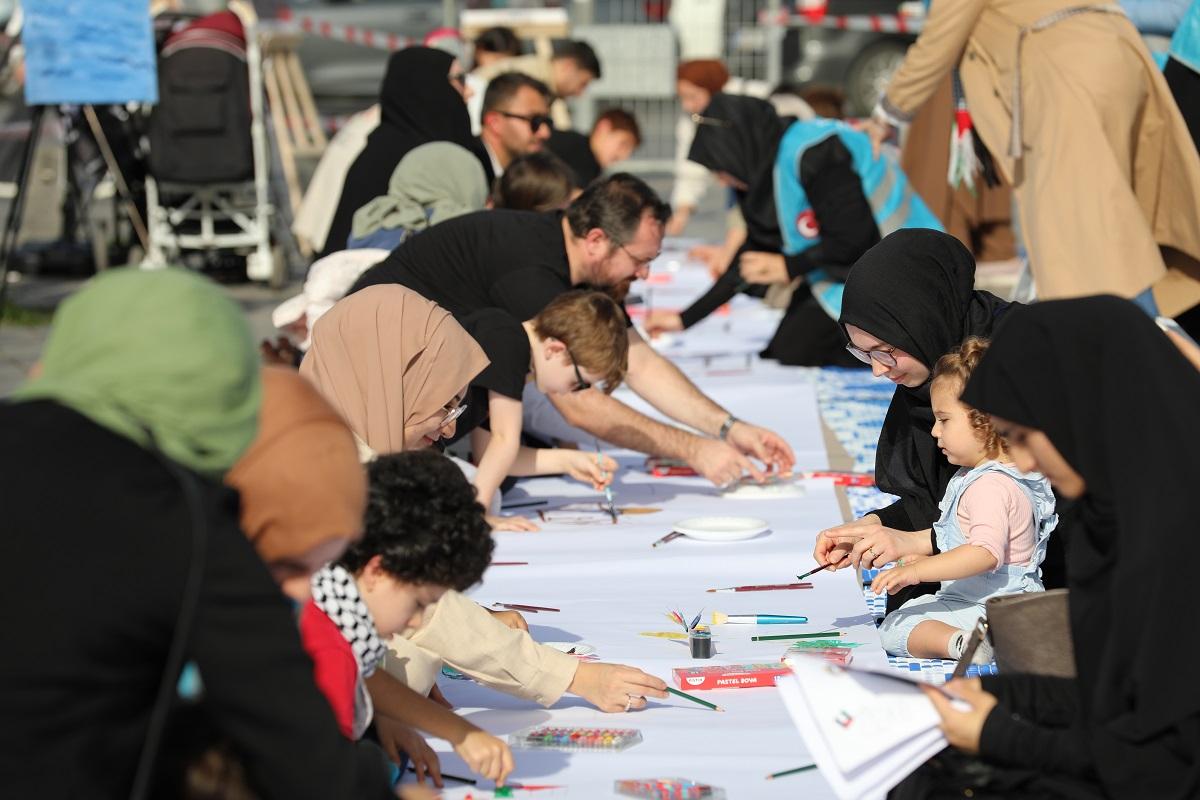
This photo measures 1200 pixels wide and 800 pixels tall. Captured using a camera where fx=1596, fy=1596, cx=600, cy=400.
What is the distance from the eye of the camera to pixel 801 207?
6980mm

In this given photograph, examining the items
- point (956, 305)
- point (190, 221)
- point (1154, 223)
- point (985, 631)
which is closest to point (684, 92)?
point (190, 221)

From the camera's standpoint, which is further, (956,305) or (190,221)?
(190,221)

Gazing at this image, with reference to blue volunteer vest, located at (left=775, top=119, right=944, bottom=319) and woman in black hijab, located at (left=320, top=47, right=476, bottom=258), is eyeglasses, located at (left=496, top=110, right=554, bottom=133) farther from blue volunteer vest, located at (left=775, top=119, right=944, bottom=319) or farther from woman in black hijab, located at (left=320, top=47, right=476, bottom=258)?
blue volunteer vest, located at (left=775, top=119, right=944, bottom=319)

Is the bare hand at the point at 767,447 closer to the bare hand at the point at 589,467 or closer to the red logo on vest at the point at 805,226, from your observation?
the bare hand at the point at 589,467

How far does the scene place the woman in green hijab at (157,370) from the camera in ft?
5.68

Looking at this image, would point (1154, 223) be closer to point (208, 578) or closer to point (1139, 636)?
point (1139, 636)

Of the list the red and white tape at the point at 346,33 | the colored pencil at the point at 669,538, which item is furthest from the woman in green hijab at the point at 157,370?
the red and white tape at the point at 346,33

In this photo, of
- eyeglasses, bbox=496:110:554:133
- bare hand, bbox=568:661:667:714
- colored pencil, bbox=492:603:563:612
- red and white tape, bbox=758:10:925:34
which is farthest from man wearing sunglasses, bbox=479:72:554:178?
red and white tape, bbox=758:10:925:34

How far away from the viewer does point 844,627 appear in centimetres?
365

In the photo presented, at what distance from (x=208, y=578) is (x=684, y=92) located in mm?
8392

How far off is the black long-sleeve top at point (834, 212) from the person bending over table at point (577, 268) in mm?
1783

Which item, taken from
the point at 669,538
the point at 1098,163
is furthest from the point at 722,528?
the point at 1098,163

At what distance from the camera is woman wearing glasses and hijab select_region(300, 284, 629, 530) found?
3588 mm

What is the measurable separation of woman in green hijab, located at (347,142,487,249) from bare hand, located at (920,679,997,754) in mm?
4177
